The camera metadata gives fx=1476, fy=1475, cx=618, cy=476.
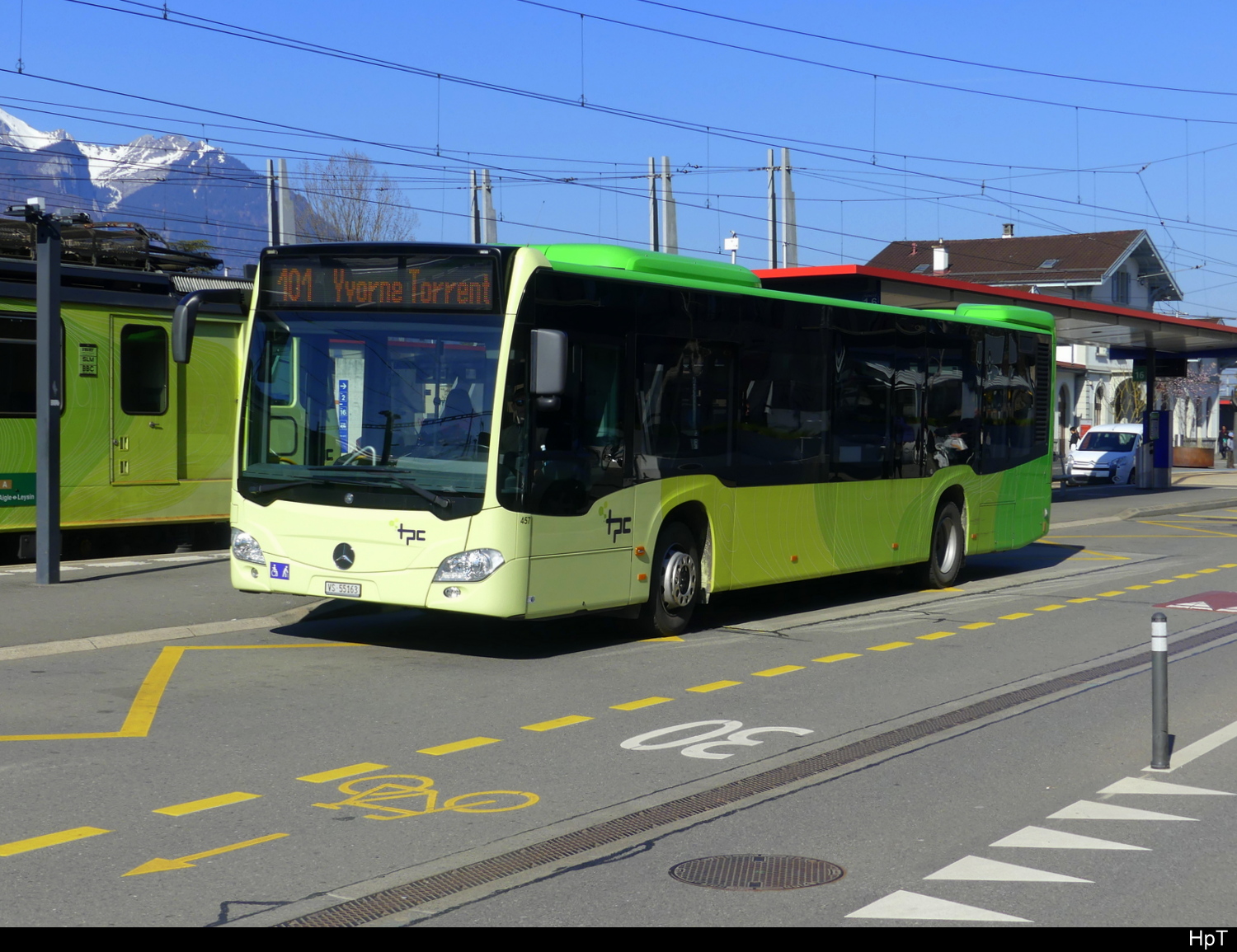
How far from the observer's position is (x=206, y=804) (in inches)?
258

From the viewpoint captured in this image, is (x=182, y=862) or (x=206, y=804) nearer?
(x=182, y=862)

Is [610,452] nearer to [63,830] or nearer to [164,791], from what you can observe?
[164,791]

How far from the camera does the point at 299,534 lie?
35.7ft

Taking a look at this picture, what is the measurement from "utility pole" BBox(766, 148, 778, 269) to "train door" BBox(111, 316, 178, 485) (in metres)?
27.4

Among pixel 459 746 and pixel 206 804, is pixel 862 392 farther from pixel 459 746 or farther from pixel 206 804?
pixel 206 804

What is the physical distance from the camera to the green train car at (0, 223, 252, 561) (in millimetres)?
15953

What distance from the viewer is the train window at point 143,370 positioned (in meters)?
17.0

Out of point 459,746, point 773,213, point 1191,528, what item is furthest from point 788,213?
point 459,746

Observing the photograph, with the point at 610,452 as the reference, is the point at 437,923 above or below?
below

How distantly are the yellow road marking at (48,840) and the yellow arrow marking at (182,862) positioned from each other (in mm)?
504

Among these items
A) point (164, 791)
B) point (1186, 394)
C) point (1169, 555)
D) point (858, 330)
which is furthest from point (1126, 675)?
point (1186, 394)

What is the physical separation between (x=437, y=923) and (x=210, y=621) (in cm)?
761

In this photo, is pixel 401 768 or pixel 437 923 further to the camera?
pixel 401 768

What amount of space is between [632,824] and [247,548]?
568 cm
